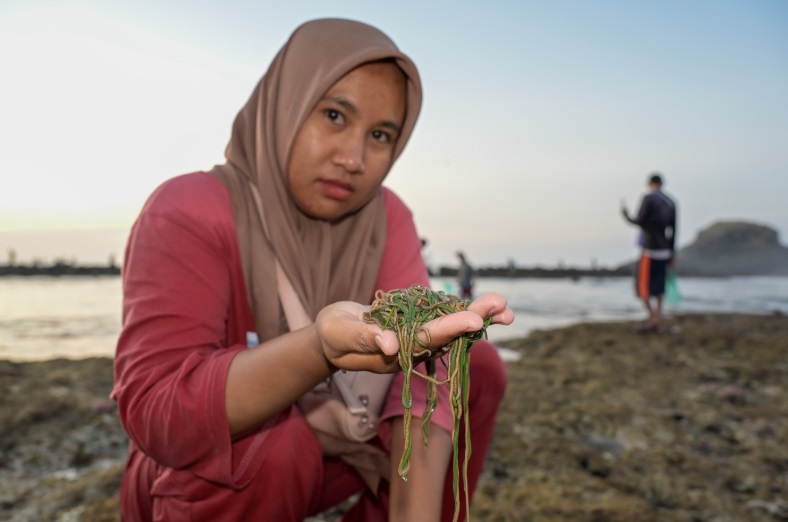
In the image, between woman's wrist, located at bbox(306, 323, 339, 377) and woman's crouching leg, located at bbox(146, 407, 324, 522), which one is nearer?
woman's wrist, located at bbox(306, 323, 339, 377)

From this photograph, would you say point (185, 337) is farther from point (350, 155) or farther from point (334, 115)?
point (334, 115)

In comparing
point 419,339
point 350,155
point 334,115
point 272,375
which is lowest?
point 272,375

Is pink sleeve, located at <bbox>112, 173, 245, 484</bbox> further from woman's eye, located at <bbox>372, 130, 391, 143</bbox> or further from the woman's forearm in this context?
woman's eye, located at <bbox>372, 130, 391, 143</bbox>

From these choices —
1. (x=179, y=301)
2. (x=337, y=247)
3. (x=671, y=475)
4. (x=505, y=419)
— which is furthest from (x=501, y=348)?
(x=179, y=301)

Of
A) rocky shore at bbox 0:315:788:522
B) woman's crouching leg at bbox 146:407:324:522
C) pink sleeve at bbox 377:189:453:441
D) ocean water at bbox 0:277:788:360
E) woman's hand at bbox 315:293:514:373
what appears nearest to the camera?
woman's hand at bbox 315:293:514:373

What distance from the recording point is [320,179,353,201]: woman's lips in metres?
1.89

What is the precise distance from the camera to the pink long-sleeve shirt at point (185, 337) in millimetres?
1480

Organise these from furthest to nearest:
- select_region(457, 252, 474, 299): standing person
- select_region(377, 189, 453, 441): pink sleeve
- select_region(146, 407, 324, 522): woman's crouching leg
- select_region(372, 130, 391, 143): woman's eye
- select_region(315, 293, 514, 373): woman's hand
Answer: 1. select_region(457, 252, 474, 299): standing person
2. select_region(372, 130, 391, 143): woman's eye
3. select_region(377, 189, 453, 441): pink sleeve
4. select_region(146, 407, 324, 522): woman's crouching leg
5. select_region(315, 293, 514, 373): woman's hand

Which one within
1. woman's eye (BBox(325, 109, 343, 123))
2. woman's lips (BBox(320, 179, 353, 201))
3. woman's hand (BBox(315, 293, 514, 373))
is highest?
woman's eye (BBox(325, 109, 343, 123))

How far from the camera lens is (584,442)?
370 cm

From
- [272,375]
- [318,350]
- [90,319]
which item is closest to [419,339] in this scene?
[318,350]

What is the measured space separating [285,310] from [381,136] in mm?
676

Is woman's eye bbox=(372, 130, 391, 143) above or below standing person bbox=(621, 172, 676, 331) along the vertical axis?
above

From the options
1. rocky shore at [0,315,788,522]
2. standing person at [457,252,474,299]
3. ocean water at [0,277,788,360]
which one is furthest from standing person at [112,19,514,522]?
standing person at [457,252,474,299]
